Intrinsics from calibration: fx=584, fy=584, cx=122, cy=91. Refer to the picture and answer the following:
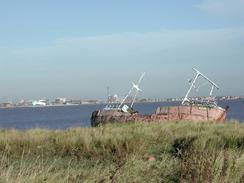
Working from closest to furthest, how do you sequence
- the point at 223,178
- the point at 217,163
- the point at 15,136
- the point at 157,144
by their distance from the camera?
the point at 223,178, the point at 217,163, the point at 157,144, the point at 15,136

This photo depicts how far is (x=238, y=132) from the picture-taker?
59.3 ft

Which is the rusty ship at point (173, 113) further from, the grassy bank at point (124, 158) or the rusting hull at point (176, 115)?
the grassy bank at point (124, 158)

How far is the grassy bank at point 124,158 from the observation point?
8.32m

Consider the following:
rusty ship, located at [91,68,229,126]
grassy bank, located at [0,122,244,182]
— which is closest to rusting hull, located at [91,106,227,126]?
rusty ship, located at [91,68,229,126]

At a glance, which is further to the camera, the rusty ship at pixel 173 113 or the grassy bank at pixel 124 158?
the rusty ship at pixel 173 113

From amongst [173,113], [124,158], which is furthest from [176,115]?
[124,158]

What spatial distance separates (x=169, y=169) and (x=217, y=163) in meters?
1.18

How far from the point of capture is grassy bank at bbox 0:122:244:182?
8.32 meters

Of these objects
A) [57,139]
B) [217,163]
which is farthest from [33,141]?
[217,163]

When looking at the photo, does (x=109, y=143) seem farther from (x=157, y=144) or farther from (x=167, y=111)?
(x=167, y=111)

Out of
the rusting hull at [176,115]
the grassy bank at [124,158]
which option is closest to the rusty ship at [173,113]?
the rusting hull at [176,115]

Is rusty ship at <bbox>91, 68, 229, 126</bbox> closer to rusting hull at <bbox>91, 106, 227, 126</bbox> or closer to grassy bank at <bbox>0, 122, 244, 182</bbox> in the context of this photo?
rusting hull at <bbox>91, 106, 227, 126</bbox>

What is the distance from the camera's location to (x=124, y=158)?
10.6 meters

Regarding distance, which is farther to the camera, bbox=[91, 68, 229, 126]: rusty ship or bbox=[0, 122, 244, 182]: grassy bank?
bbox=[91, 68, 229, 126]: rusty ship
